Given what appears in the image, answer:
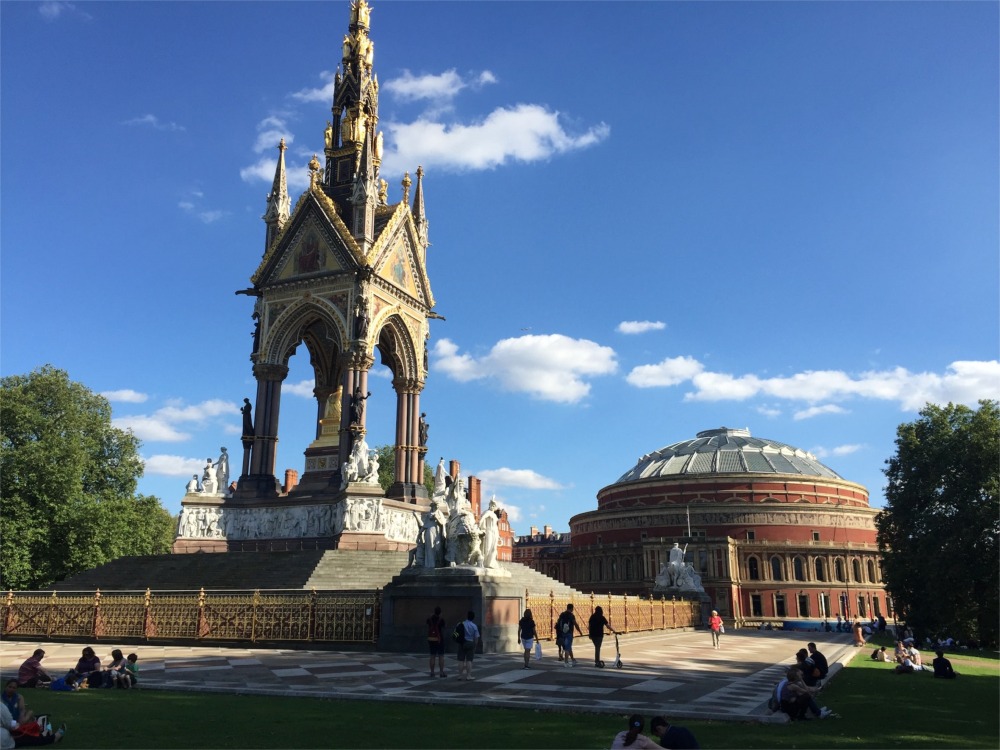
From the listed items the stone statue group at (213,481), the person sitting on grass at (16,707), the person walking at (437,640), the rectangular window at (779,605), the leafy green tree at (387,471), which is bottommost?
the rectangular window at (779,605)

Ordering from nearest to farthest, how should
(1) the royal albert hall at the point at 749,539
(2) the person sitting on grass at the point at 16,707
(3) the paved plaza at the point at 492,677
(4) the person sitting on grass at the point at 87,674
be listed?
(2) the person sitting on grass at the point at 16,707 → (3) the paved plaza at the point at 492,677 → (4) the person sitting on grass at the point at 87,674 → (1) the royal albert hall at the point at 749,539

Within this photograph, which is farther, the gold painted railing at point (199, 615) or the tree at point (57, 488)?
the tree at point (57, 488)

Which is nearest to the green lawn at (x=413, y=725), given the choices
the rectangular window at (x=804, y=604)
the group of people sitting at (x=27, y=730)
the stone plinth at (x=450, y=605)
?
the group of people sitting at (x=27, y=730)

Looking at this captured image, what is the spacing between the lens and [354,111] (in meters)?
39.3

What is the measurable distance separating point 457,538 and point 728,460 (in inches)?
2694

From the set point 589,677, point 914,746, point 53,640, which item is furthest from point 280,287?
point 914,746

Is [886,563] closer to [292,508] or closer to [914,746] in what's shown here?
[292,508]

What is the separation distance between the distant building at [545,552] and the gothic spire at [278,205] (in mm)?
44685

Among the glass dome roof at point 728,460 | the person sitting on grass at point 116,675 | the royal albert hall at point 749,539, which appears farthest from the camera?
the glass dome roof at point 728,460

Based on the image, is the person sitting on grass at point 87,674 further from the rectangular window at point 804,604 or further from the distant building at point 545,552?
the rectangular window at point 804,604

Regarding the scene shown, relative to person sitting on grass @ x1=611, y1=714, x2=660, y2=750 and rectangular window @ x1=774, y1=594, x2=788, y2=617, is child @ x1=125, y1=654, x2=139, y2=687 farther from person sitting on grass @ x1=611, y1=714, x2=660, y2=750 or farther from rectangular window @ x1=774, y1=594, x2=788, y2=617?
rectangular window @ x1=774, y1=594, x2=788, y2=617

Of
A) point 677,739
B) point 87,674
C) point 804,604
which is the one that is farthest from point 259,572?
point 804,604

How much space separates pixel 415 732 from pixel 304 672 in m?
6.87

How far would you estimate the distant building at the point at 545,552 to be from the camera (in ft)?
304
